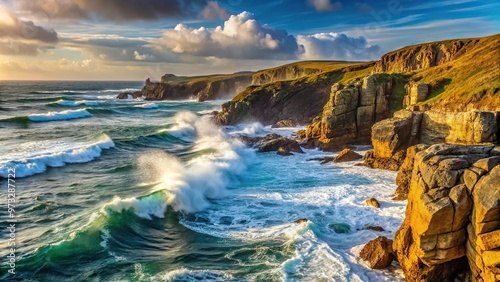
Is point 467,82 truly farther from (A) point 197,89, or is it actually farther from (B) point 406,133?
(A) point 197,89

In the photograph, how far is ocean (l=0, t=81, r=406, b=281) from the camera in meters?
17.2

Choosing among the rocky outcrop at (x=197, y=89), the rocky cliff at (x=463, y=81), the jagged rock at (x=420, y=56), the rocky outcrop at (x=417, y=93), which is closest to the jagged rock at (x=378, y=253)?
the rocky cliff at (x=463, y=81)

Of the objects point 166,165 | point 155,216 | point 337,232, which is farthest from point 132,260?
point 166,165

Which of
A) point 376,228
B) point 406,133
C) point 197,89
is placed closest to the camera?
point 376,228

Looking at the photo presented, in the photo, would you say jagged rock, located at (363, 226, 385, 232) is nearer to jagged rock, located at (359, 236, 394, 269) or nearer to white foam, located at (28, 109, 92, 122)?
jagged rock, located at (359, 236, 394, 269)

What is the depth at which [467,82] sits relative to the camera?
41.3 metres

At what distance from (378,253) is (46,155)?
33.1m

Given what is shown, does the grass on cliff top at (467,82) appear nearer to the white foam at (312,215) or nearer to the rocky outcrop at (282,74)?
the white foam at (312,215)

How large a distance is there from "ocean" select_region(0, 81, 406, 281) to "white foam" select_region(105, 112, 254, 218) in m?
0.11

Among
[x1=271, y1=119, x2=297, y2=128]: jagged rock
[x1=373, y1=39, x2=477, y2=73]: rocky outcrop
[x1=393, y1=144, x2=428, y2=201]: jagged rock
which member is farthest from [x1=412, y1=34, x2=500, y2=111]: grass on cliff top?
[x1=271, y1=119, x2=297, y2=128]: jagged rock

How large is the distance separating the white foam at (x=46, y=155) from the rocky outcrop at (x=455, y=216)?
3187cm

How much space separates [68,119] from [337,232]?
66.2 meters

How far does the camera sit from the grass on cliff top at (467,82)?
35812 mm

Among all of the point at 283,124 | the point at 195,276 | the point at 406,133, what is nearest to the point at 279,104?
the point at 283,124
